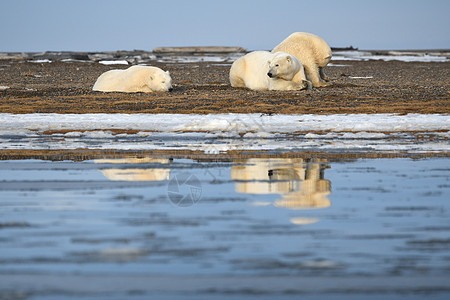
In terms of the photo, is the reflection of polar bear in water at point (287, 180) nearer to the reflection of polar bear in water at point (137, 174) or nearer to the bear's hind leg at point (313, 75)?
the reflection of polar bear in water at point (137, 174)

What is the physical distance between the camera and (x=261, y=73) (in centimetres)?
2022

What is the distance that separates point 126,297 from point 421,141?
8.16m

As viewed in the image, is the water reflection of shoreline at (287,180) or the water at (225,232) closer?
the water at (225,232)

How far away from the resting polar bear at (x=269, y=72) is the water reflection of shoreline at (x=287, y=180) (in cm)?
1068

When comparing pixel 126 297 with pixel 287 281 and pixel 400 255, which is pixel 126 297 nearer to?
pixel 287 281

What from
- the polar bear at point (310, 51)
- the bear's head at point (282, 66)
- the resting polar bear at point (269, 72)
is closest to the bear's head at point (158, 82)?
the resting polar bear at point (269, 72)

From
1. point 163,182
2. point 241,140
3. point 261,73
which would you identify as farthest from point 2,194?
point 261,73

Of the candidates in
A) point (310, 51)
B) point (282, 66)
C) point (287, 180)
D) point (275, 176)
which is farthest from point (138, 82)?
point (287, 180)

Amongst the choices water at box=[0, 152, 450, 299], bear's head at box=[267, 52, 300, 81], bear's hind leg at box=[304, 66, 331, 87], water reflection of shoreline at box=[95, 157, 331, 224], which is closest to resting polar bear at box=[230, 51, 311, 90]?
bear's head at box=[267, 52, 300, 81]

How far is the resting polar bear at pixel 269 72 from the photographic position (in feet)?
62.6

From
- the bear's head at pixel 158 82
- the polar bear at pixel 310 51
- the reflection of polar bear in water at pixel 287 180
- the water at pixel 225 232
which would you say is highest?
the polar bear at pixel 310 51

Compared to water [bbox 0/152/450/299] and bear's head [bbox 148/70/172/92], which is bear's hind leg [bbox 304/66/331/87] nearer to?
bear's head [bbox 148/70/172/92]

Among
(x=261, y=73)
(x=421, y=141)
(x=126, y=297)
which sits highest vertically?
(x=261, y=73)

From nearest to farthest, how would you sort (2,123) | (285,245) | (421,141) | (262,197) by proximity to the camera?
(285,245), (262,197), (421,141), (2,123)
